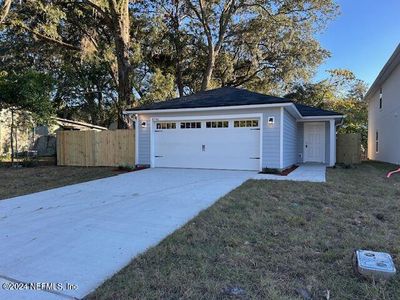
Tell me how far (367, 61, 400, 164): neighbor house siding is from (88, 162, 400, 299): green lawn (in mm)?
9987

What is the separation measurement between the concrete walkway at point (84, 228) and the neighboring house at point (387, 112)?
10.4 meters

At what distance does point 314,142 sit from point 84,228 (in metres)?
14.2

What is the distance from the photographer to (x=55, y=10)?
14.8 metres

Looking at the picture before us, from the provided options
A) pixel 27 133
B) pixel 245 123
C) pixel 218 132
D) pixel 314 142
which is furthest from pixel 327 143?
pixel 27 133

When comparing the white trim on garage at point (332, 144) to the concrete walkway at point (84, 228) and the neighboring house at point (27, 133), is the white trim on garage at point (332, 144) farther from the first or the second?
the neighboring house at point (27, 133)

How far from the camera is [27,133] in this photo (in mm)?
18938

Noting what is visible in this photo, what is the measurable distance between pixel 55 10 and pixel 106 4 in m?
2.32

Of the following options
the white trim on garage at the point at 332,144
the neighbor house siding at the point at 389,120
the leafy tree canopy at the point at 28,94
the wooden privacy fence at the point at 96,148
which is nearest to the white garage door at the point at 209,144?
the wooden privacy fence at the point at 96,148

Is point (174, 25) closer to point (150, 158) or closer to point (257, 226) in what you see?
point (150, 158)

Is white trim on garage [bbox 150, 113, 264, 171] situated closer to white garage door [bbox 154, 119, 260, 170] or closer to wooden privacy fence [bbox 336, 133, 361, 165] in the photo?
white garage door [bbox 154, 119, 260, 170]

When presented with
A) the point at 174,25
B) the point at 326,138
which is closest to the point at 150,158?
the point at 326,138

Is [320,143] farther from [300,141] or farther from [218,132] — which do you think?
[218,132]

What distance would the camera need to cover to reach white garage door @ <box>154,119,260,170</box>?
11891mm

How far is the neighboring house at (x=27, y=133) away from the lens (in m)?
16.0
